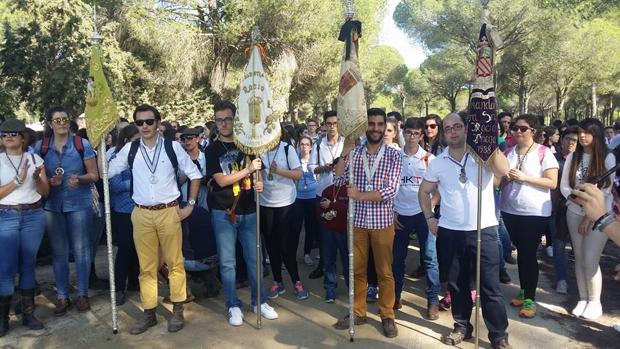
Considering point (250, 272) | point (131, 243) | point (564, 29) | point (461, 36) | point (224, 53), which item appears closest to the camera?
point (250, 272)

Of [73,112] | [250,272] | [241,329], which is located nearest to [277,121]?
[250,272]

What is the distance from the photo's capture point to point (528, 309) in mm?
4766

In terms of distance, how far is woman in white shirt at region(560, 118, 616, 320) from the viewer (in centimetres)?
471

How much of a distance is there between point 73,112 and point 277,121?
10.9 m

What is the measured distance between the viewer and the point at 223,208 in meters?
4.58

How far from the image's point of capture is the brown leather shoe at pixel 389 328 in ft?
14.3

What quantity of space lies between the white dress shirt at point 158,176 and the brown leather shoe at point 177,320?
1.08 metres

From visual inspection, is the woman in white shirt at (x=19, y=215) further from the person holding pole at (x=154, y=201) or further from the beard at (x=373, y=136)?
the beard at (x=373, y=136)

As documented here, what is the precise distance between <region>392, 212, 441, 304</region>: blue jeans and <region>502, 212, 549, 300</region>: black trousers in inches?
32.1

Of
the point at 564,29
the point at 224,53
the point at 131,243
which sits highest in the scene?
the point at 564,29

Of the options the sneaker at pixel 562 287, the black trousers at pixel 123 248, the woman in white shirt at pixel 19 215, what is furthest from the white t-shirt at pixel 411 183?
the woman in white shirt at pixel 19 215

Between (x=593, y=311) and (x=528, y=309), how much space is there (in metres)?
0.63

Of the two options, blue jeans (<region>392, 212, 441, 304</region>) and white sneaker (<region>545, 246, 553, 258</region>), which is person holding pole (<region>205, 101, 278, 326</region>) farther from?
white sneaker (<region>545, 246, 553, 258</region>)

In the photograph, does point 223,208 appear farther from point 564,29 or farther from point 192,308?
point 564,29
